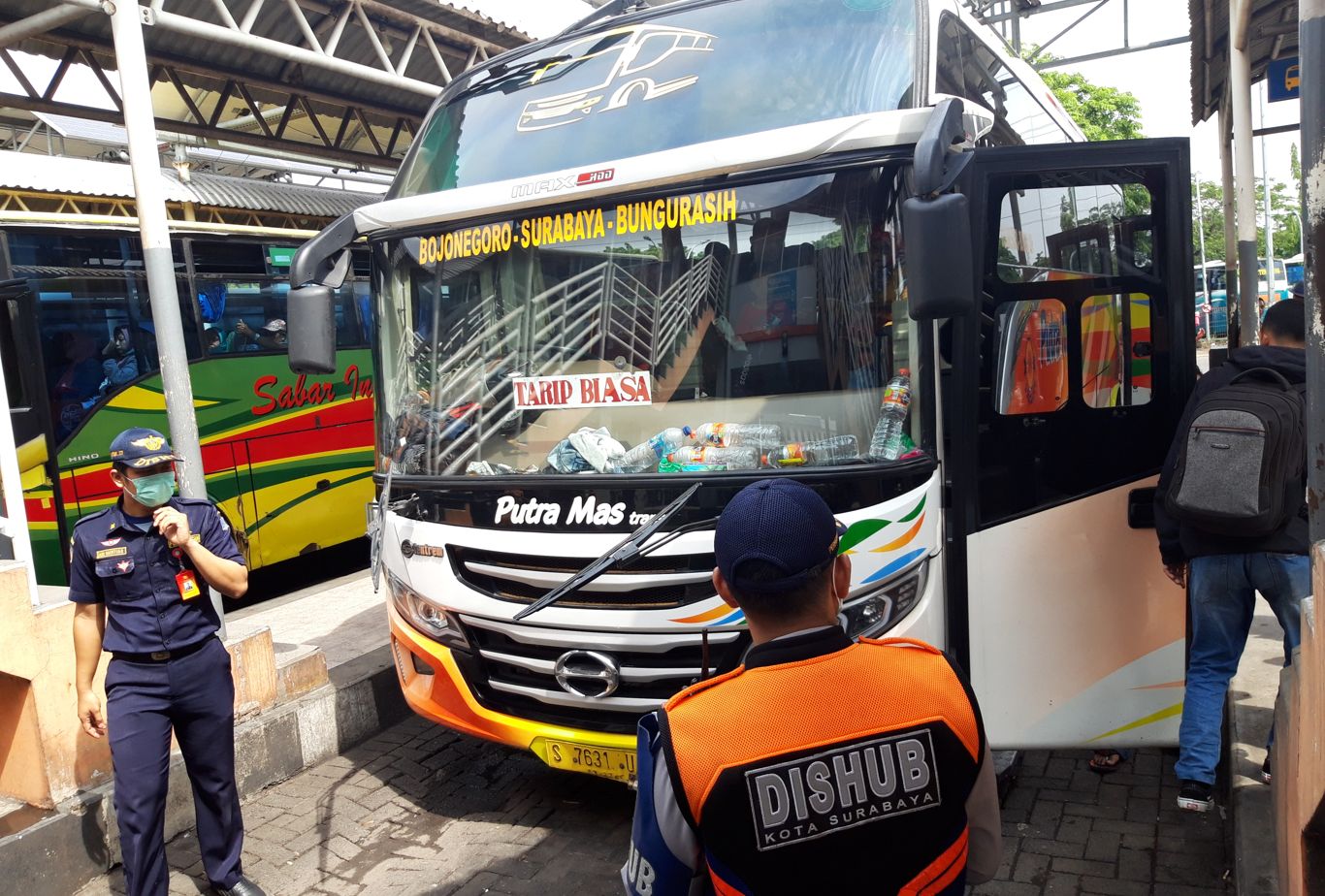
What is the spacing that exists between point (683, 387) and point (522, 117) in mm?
1598

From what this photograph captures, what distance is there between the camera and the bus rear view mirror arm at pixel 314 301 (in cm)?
470

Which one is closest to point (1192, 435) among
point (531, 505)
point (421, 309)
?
point (531, 505)

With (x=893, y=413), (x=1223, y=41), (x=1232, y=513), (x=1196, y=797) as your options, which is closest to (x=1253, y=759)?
(x=1196, y=797)

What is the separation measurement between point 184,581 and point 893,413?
261 cm

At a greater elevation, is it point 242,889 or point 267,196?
point 267,196

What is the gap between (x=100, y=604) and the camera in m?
3.88

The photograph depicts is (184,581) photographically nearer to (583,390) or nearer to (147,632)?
(147,632)

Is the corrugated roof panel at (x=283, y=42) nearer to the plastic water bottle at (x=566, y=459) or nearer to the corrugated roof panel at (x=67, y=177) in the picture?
the corrugated roof panel at (x=67, y=177)

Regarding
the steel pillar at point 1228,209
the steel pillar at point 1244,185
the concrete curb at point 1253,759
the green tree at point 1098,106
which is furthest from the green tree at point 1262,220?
the concrete curb at point 1253,759

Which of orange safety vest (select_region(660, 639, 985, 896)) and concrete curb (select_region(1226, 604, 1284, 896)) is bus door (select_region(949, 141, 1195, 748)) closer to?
concrete curb (select_region(1226, 604, 1284, 896))

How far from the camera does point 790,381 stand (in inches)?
155

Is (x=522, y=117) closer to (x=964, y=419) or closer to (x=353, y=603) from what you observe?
(x=964, y=419)

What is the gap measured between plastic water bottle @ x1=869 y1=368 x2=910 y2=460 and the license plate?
1.45 meters

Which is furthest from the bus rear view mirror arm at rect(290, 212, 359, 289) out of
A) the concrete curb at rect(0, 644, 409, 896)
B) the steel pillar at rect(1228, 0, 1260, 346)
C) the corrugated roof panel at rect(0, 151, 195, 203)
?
the steel pillar at rect(1228, 0, 1260, 346)
